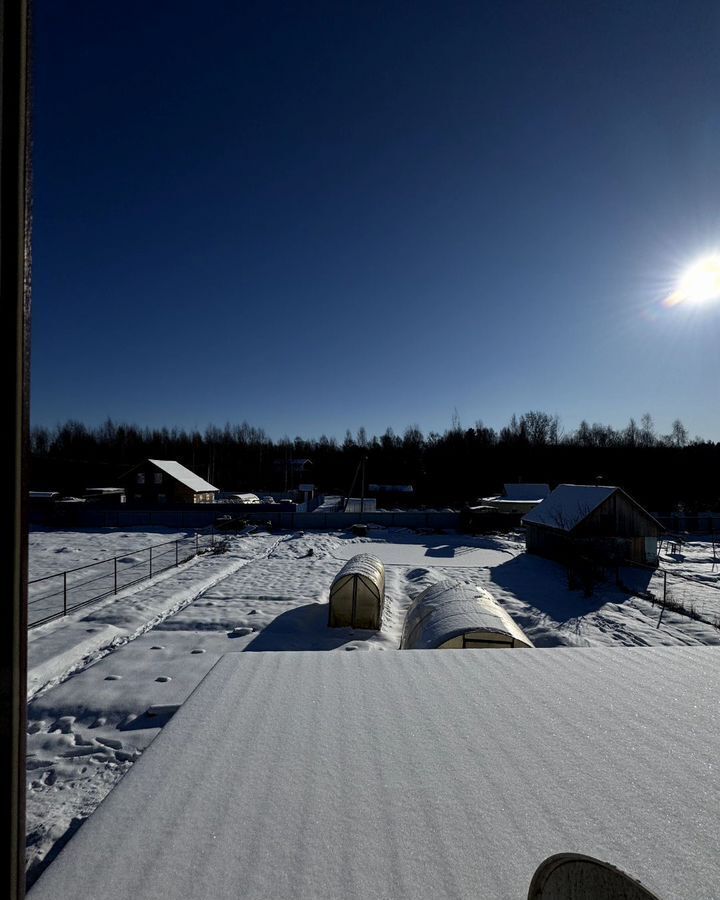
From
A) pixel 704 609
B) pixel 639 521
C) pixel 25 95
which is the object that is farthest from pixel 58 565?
pixel 639 521

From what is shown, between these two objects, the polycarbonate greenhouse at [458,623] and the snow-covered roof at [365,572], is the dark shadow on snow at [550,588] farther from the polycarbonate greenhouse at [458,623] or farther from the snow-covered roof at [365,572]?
the snow-covered roof at [365,572]

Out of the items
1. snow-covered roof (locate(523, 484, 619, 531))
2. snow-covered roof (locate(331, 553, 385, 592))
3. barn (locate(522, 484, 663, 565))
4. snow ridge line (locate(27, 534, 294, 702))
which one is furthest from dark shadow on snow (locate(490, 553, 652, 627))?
snow ridge line (locate(27, 534, 294, 702))

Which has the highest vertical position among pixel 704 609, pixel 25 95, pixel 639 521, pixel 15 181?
pixel 25 95

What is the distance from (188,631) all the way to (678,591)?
60.6 feet

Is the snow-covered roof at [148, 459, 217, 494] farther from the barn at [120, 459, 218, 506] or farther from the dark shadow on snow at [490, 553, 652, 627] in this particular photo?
the dark shadow on snow at [490, 553, 652, 627]

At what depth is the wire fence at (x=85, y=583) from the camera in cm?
1269

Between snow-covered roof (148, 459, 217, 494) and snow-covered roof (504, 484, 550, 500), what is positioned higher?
snow-covered roof (148, 459, 217, 494)

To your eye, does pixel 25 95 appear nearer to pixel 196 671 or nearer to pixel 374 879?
pixel 374 879

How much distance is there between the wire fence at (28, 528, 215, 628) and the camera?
12688mm

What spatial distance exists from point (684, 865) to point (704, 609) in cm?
1635

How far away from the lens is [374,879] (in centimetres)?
235

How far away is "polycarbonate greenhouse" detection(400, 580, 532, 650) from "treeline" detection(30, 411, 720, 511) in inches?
1464

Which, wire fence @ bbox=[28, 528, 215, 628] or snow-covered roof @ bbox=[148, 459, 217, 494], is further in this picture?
snow-covered roof @ bbox=[148, 459, 217, 494]

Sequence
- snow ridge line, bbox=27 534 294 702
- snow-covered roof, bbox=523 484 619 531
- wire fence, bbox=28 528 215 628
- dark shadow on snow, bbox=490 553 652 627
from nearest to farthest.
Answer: snow ridge line, bbox=27 534 294 702
wire fence, bbox=28 528 215 628
dark shadow on snow, bbox=490 553 652 627
snow-covered roof, bbox=523 484 619 531
